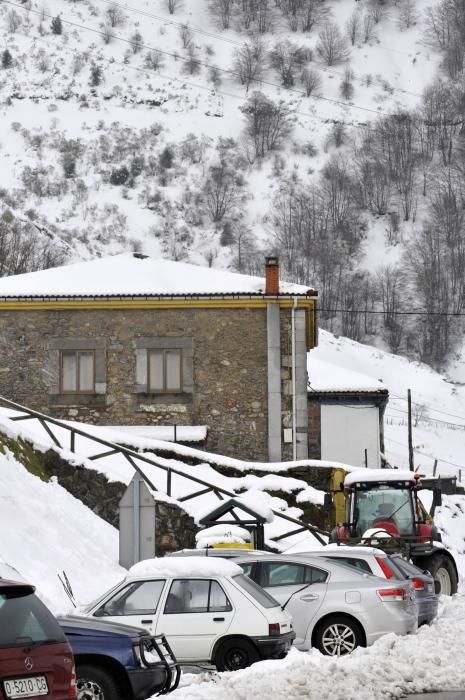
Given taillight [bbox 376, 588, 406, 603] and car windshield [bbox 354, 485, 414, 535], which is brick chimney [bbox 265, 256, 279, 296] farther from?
taillight [bbox 376, 588, 406, 603]

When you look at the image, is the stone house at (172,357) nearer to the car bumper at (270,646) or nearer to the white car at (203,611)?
the white car at (203,611)

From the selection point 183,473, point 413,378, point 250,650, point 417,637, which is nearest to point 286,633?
point 250,650

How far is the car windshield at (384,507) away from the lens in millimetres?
24203

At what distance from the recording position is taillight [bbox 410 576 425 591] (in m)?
17.0

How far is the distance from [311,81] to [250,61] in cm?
1038

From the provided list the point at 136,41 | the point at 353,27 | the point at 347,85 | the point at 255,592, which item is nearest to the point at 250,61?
the point at 347,85

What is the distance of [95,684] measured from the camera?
1091 cm

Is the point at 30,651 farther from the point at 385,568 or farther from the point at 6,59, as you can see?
the point at 6,59

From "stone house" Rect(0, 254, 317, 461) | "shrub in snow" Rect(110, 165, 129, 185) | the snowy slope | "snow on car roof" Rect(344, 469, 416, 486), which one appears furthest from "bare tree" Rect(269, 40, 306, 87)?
the snowy slope

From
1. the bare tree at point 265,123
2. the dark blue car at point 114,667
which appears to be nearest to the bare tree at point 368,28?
the bare tree at point 265,123

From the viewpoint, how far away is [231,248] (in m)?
137

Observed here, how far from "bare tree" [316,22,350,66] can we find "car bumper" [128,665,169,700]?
179 m

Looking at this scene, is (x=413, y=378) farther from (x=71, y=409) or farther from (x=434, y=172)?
(x=434, y=172)

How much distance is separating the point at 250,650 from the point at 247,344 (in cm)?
1918
